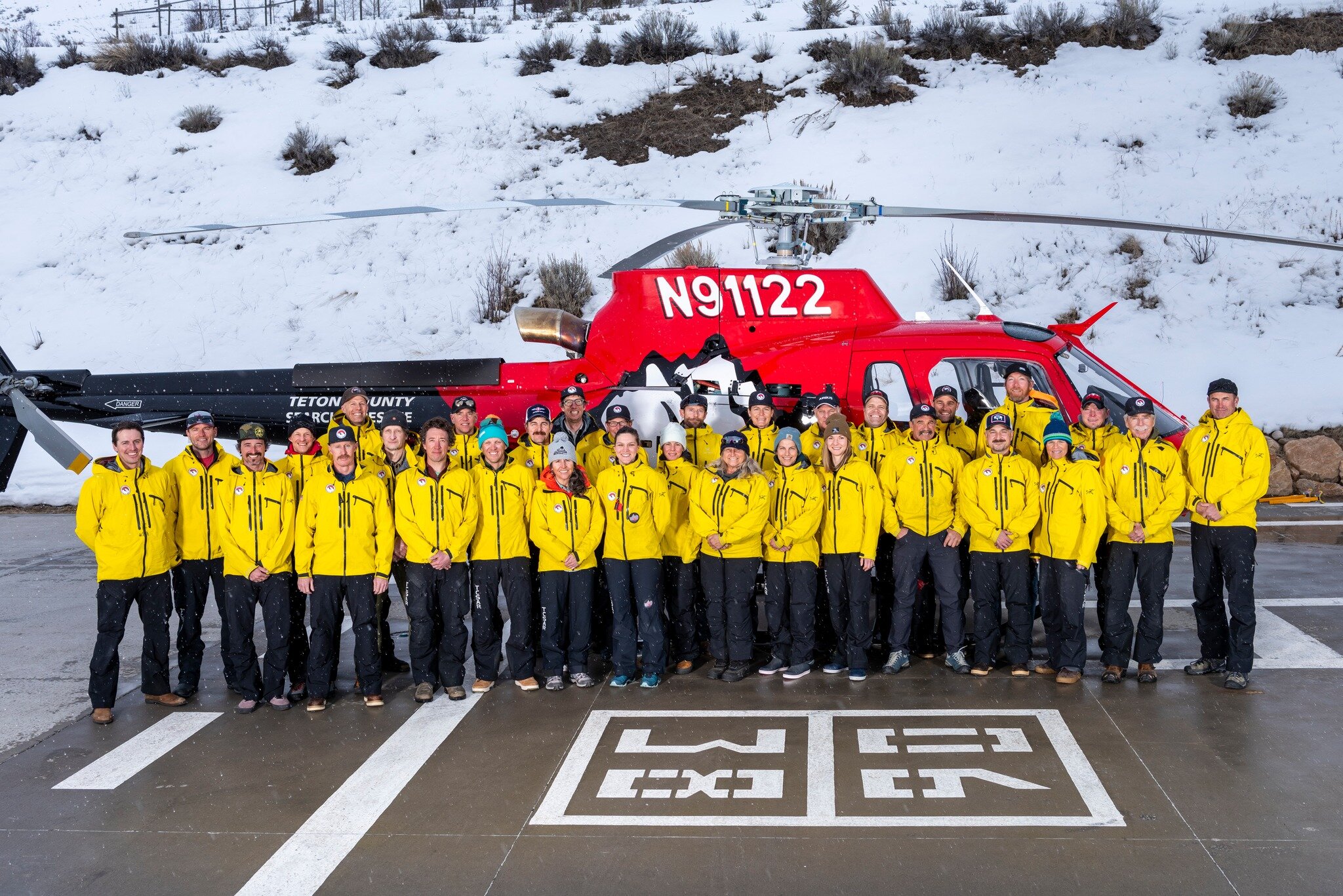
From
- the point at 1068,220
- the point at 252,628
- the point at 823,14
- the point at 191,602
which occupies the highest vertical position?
the point at 823,14

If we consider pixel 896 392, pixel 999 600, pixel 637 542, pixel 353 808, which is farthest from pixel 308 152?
pixel 353 808

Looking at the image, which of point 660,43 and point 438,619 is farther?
point 660,43

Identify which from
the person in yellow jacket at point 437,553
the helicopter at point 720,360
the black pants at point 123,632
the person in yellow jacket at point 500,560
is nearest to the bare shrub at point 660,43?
the helicopter at point 720,360

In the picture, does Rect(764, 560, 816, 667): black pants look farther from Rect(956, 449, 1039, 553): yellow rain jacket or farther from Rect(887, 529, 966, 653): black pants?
Rect(956, 449, 1039, 553): yellow rain jacket

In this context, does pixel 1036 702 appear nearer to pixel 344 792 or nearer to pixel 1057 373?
pixel 1057 373

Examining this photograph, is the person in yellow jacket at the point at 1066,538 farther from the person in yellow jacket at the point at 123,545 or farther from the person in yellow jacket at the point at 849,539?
the person in yellow jacket at the point at 123,545

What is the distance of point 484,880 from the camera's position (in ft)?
14.5

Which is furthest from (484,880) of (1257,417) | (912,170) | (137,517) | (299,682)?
(912,170)

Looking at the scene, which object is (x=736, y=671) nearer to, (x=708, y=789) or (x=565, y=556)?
(x=565, y=556)

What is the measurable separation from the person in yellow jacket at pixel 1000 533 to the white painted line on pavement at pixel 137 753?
485 cm

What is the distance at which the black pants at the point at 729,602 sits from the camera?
6793 millimetres

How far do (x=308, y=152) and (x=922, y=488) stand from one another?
1862 centimetres

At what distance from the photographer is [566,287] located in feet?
57.3

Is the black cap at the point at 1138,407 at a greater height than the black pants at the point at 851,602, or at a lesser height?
greater
